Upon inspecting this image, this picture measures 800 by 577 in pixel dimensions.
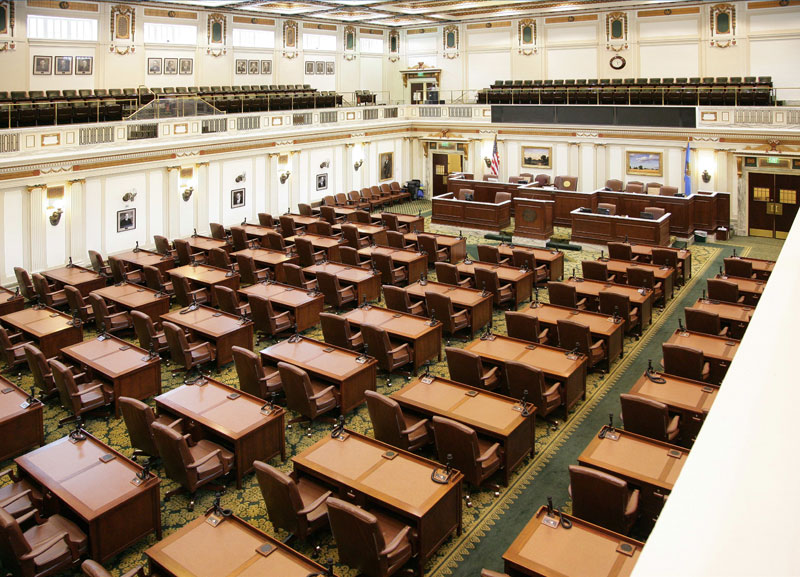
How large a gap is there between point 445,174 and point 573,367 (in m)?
18.2

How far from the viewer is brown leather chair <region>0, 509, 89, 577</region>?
5465 millimetres

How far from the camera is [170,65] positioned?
2202 cm

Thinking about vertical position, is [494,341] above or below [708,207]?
below

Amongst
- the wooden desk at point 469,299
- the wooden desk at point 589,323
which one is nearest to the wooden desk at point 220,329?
the wooden desk at point 469,299

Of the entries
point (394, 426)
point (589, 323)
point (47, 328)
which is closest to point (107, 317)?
point (47, 328)

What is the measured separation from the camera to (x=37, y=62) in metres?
18.5

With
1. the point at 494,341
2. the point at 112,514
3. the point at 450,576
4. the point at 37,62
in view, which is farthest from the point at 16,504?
the point at 37,62

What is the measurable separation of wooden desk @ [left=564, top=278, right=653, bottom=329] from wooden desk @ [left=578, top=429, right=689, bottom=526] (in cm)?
500

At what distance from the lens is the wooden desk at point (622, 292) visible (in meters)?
11.5

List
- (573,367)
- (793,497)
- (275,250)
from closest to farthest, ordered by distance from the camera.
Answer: (793,497) → (573,367) → (275,250)

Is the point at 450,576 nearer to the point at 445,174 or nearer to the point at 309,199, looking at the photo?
the point at 309,199

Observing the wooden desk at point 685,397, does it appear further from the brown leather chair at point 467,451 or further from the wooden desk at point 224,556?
the wooden desk at point 224,556

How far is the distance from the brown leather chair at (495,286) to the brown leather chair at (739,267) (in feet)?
13.6

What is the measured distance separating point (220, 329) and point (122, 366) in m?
1.71
